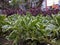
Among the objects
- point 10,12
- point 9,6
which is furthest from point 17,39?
point 9,6

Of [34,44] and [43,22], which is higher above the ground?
[43,22]

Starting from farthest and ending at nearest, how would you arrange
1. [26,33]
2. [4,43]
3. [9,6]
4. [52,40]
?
[9,6], [4,43], [26,33], [52,40]

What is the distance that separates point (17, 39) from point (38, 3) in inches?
160

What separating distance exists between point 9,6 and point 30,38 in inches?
162

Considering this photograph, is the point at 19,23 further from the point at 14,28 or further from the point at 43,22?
the point at 43,22

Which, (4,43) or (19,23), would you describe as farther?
(4,43)

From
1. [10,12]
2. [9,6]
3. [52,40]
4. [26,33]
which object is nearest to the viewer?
[52,40]

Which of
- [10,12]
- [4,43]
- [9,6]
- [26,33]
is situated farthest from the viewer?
[9,6]

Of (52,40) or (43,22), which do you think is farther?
(43,22)

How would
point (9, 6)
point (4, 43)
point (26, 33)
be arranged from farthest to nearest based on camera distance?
point (9, 6) → point (4, 43) → point (26, 33)

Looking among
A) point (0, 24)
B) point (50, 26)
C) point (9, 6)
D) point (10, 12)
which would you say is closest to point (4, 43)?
point (0, 24)

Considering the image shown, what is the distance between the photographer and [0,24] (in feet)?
15.5

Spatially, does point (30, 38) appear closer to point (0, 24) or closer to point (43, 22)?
point (43, 22)

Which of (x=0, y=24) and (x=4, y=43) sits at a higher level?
(x=0, y=24)
